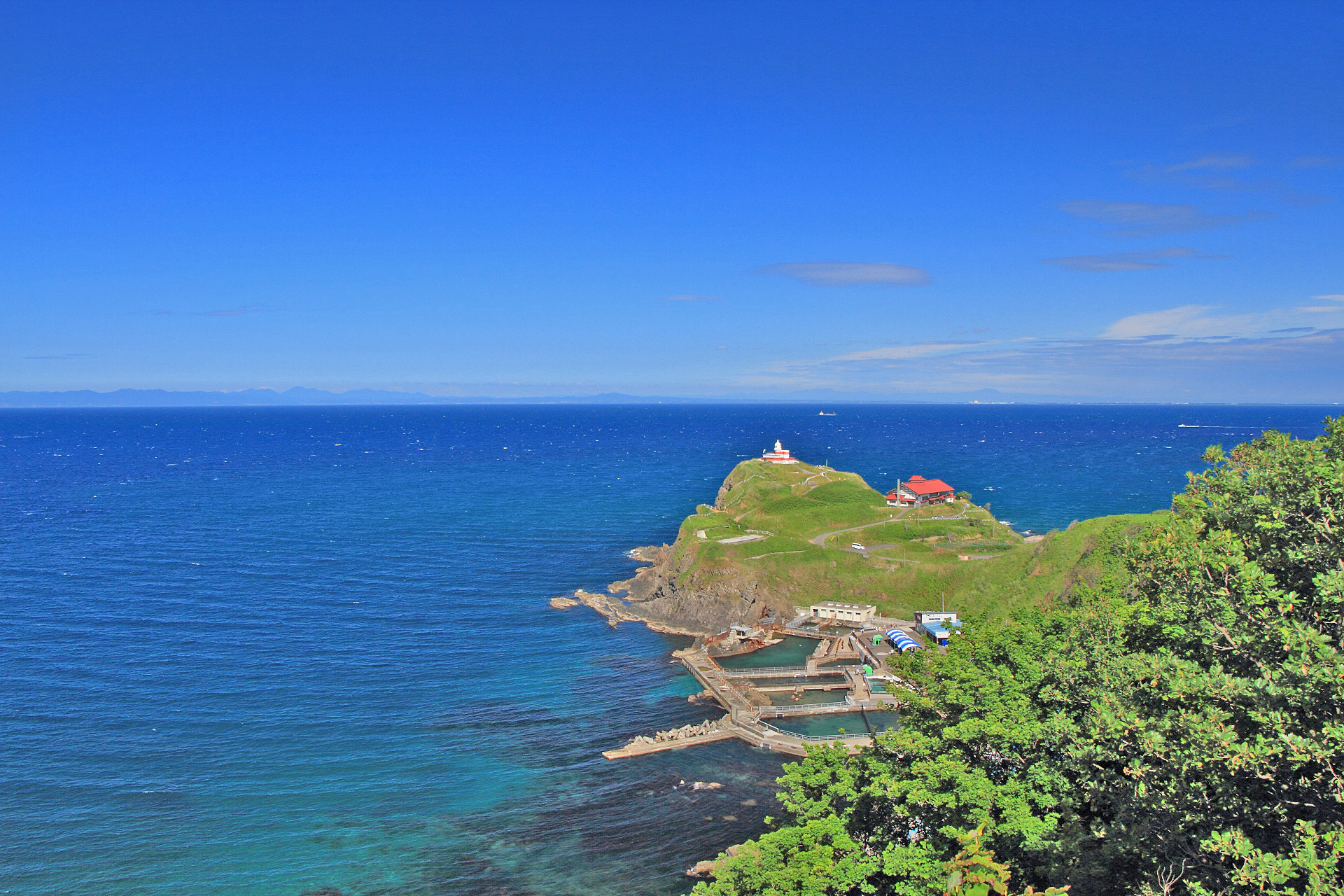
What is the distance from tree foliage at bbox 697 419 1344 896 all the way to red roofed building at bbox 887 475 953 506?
318 ft

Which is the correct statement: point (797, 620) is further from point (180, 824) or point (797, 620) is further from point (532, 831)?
point (180, 824)

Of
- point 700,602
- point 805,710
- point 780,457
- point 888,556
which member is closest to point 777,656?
point 805,710

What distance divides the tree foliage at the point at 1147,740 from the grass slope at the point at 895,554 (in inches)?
1487

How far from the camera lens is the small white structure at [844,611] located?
3536 inches

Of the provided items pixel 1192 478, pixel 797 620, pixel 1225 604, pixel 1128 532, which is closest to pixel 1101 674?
pixel 1225 604

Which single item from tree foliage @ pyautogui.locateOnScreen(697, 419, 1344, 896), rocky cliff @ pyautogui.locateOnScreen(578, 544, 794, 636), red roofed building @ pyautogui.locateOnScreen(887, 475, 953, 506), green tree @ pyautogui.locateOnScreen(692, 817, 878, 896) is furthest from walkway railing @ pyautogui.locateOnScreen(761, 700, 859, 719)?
red roofed building @ pyautogui.locateOnScreen(887, 475, 953, 506)

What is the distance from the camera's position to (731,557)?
98375mm

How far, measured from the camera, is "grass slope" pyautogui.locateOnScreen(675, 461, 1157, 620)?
79.0 meters

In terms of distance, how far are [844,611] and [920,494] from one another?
5164cm

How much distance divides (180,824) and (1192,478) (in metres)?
59.2

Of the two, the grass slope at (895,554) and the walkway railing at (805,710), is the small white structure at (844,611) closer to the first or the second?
the grass slope at (895,554)

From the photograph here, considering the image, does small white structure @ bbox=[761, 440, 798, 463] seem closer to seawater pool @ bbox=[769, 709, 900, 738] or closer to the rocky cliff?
the rocky cliff

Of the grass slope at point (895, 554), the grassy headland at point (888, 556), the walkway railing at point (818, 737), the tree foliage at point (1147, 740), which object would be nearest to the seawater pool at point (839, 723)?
the walkway railing at point (818, 737)

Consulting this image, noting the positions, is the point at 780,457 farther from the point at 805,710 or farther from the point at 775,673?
the point at 805,710
